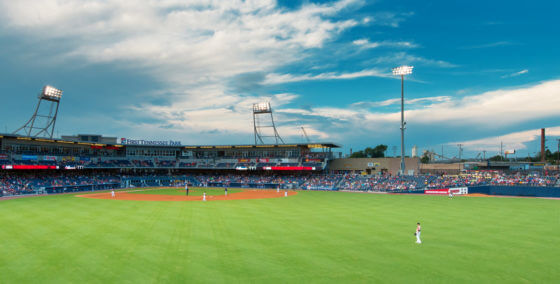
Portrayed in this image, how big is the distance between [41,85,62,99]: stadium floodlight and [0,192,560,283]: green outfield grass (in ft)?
141

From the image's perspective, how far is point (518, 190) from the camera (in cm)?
4603

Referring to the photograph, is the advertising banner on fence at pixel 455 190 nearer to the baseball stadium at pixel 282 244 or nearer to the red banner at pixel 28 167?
the baseball stadium at pixel 282 244

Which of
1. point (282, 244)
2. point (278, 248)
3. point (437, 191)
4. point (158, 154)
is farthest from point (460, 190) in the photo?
point (158, 154)

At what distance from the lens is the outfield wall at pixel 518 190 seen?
144 ft

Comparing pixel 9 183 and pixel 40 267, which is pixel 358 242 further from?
pixel 9 183

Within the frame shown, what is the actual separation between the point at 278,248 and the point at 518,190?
44739 mm

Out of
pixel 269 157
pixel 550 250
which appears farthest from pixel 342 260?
pixel 269 157

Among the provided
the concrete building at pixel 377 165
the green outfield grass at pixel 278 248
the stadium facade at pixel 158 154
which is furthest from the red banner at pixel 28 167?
the concrete building at pixel 377 165

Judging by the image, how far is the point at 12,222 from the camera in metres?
23.3

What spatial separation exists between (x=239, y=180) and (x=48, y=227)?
47215 mm

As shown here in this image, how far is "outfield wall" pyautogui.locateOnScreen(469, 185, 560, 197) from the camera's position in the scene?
43.9 meters

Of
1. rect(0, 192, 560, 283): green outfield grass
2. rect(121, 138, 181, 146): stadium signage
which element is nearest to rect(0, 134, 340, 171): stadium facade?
rect(121, 138, 181, 146): stadium signage

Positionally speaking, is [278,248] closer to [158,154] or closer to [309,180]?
[309,180]

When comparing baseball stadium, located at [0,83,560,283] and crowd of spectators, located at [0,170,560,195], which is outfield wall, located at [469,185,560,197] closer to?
baseball stadium, located at [0,83,560,283]
